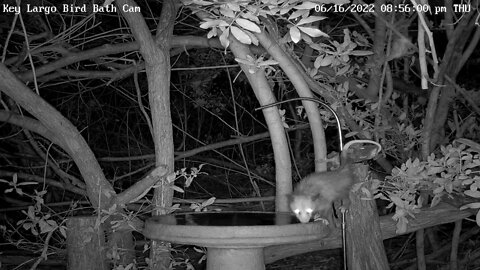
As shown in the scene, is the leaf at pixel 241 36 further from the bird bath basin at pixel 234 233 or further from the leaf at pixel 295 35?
the bird bath basin at pixel 234 233

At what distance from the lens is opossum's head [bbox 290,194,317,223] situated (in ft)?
7.32

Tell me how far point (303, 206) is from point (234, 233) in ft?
1.28

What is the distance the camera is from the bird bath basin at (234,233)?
1933mm

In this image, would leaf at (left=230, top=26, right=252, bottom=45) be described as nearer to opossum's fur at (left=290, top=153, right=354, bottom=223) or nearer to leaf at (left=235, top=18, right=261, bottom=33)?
leaf at (left=235, top=18, right=261, bottom=33)

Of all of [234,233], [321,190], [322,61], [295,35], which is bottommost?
[234,233]

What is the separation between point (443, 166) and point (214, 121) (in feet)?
8.42

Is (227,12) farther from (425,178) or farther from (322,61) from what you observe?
(425,178)

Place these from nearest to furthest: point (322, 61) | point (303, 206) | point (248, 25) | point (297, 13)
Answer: point (248, 25) < point (297, 13) < point (303, 206) < point (322, 61)

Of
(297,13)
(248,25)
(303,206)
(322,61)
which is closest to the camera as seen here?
(248,25)

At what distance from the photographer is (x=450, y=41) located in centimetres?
345

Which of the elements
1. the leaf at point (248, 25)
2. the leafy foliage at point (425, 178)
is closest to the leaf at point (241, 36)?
the leaf at point (248, 25)

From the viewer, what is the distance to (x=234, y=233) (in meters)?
1.93

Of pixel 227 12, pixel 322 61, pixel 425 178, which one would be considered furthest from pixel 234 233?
pixel 425 178

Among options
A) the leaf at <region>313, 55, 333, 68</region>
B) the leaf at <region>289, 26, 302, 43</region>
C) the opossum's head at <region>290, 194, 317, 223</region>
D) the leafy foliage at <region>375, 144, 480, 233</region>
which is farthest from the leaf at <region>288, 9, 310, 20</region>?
the leafy foliage at <region>375, 144, 480, 233</region>
